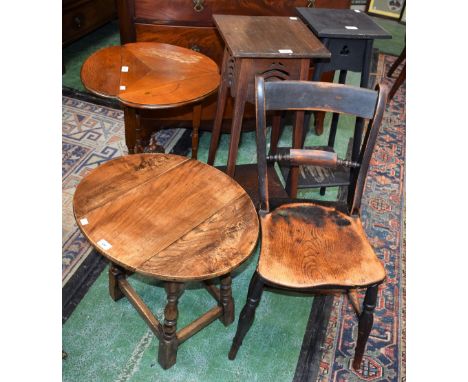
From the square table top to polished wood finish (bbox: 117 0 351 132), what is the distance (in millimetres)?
414

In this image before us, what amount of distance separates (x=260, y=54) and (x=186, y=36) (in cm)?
114

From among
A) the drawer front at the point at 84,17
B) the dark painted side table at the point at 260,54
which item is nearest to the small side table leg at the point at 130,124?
the dark painted side table at the point at 260,54

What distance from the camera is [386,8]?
20.0ft

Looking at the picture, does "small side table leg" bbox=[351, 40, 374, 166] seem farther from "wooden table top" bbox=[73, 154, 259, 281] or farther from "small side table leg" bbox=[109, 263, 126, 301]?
"small side table leg" bbox=[109, 263, 126, 301]

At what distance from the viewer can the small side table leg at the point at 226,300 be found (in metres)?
2.07

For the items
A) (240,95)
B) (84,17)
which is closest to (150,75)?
(240,95)

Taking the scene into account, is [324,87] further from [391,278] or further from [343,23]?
[391,278]

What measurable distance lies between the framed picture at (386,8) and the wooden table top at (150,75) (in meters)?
4.38

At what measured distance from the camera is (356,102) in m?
1.85

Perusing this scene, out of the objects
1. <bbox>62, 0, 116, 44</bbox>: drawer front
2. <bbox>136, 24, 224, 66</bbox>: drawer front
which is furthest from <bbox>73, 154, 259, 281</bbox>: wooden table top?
<bbox>62, 0, 116, 44</bbox>: drawer front

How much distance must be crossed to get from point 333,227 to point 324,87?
0.60m

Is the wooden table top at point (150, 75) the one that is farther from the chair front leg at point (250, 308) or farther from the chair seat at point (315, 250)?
the chair front leg at point (250, 308)

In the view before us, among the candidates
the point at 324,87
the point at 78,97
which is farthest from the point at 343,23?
the point at 78,97

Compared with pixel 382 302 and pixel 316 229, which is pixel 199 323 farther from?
pixel 382 302
